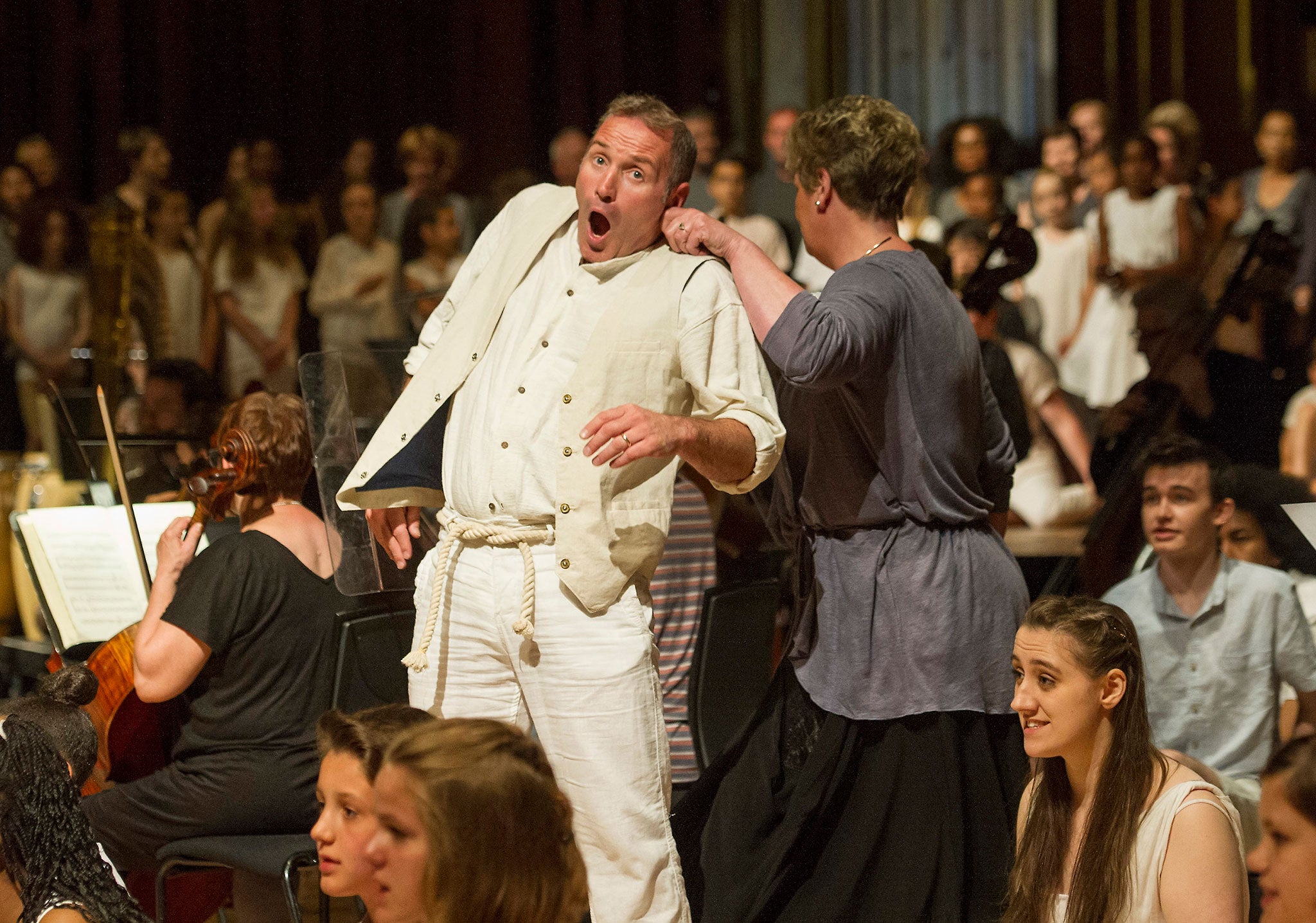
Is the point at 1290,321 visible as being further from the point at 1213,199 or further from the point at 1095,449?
the point at 1095,449

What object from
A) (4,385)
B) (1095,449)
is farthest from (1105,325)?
(4,385)

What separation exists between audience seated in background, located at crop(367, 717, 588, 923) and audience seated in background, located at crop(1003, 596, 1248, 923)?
0.95m

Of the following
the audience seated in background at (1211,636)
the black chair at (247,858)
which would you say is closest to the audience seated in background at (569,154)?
the audience seated in background at (1211,636)

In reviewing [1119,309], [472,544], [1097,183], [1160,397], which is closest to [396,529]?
[472,544]

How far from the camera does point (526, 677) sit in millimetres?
2566

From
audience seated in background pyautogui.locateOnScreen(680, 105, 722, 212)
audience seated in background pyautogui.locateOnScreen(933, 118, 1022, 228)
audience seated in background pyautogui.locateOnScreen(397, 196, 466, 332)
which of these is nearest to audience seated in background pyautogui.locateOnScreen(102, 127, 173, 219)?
audience seated in background pyautogui.locateOnScreen(397, 196, 466, 332)

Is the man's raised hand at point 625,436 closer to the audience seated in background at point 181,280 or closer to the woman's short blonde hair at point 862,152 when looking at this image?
the woman's short blonde hair at point 862,152

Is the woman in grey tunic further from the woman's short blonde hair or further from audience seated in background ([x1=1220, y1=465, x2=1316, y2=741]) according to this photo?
audience seated in background ([x1=1220, y1=465, x2=1316, y2=741])

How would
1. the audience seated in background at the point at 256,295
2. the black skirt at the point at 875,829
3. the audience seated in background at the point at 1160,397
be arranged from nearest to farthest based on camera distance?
1. the black skirt at the point at 875,829
2. the audience seated in background at the point at 1160,397
3. the audience seated in background at the point at 256,295

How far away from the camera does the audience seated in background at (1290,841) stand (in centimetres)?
167

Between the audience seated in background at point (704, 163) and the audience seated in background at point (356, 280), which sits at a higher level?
the audience seated in background at point (704, 163)

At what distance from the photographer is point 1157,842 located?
226 cm

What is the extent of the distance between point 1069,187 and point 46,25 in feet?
21.1

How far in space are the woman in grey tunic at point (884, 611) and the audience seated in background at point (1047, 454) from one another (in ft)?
7.87
